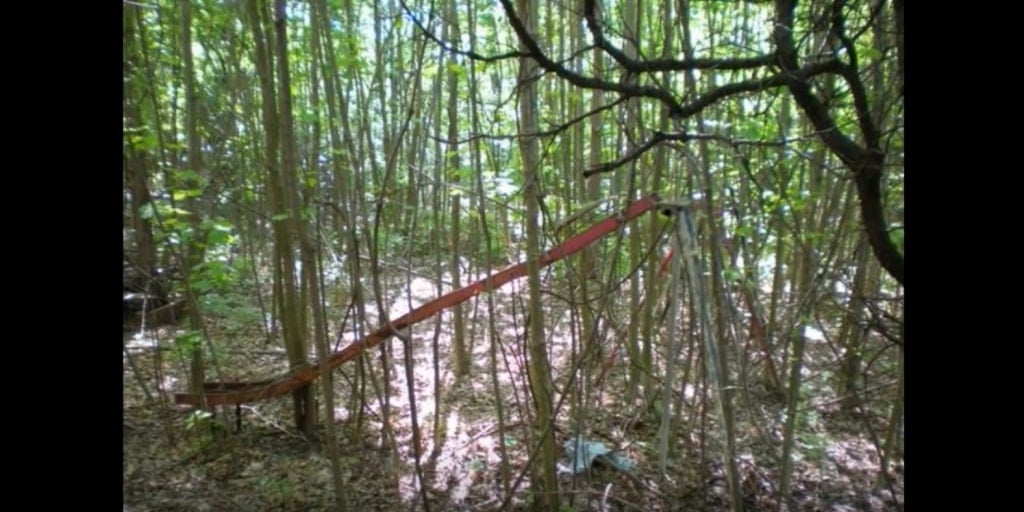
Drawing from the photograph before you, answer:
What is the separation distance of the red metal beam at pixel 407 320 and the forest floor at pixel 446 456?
13 cm

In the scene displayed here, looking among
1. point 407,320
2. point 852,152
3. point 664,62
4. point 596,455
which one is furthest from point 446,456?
point 852,152

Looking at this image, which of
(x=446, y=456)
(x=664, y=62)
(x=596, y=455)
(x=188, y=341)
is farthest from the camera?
(x=446, y=456)

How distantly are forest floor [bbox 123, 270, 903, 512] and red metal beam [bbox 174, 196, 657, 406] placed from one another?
13 centimetres

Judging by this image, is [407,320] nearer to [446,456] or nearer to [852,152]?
[446,456]

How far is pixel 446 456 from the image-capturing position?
402 cm

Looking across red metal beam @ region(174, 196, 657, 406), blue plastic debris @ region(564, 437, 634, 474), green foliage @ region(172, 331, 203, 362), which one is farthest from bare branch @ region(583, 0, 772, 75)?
green foliage @ region(172, 331, 203, 362)

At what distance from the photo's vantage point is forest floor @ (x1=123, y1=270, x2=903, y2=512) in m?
3.38

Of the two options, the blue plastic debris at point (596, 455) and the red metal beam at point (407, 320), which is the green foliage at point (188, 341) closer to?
the red metal beam at point (407, 320)

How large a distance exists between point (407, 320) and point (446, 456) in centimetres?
135

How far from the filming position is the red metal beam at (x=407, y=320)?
9.31 ft

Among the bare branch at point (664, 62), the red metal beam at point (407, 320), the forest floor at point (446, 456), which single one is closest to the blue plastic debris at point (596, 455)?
the forest floor at point (446, 456)
